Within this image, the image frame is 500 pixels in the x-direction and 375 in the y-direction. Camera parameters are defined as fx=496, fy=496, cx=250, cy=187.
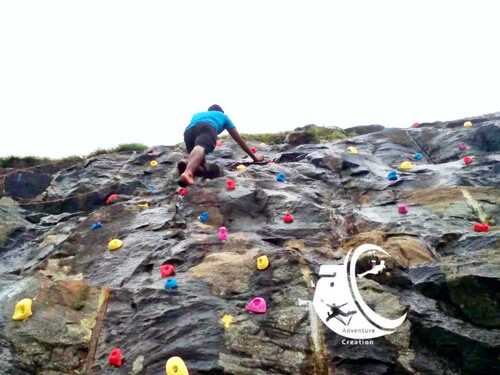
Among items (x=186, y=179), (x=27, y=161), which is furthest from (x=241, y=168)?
(x=27, y=161)

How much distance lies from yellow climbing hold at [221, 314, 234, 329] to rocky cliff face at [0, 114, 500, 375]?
0.08m

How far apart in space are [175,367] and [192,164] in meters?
5.57

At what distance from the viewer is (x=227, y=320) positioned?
6.47 metres

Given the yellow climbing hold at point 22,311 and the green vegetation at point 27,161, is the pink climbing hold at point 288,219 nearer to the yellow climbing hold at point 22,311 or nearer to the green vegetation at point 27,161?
the yellow climbing hold at point 22,311

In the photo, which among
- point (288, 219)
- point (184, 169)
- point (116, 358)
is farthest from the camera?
point (184, 169)

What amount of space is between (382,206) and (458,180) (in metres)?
1.88

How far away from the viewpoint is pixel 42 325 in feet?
21.5

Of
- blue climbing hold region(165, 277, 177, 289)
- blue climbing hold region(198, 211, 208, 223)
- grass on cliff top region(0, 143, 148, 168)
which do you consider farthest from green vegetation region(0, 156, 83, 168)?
blue climbing hold region(165, 277, 177, 289)

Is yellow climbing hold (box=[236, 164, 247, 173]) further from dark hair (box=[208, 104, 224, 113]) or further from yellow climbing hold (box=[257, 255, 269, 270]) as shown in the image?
yellow climbing hold (box=[257, 255, 269, 270])

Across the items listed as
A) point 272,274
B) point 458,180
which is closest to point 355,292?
point 272,274

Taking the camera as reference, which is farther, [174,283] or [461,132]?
[461,132]

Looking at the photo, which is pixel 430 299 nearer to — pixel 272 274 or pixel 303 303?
pixel 303 303

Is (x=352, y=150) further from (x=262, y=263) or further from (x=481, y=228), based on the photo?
(x=262, y=263)

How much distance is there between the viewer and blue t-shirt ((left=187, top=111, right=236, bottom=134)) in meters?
11.5
